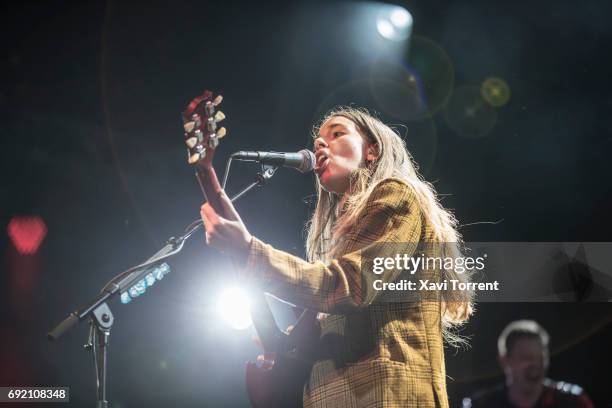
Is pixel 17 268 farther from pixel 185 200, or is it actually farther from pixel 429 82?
pixel 429 82

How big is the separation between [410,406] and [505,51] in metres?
4.43

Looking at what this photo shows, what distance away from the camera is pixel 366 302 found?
5.73 ft

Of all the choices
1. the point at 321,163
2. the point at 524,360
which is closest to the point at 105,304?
the point at 321,163

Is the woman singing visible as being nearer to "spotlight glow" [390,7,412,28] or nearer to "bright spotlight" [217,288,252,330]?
"bright spotlight" [217,288,252,330]

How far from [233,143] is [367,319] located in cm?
427

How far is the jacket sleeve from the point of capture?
1674 millimetres

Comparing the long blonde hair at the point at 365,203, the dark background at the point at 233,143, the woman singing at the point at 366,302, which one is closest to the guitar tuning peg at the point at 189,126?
the woman singing at the point at 366,302

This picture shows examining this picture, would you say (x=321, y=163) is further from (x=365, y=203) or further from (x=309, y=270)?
(x=309, y=270)

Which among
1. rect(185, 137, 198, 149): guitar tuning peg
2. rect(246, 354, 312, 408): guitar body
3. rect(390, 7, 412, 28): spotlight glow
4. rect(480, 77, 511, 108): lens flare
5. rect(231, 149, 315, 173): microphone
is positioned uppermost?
rect(390, 7, 412, 28): spotlight glow

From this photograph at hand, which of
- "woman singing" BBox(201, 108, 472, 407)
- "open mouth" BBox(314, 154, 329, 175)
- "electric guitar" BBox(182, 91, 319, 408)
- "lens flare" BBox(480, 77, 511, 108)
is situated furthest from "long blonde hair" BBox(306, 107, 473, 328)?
"lens flare" BBox(480, 77, 511, 108)

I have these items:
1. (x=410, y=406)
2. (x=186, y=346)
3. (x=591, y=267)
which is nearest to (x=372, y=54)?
(x=591, y=267)

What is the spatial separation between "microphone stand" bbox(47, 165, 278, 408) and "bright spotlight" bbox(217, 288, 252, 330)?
72.2 inches

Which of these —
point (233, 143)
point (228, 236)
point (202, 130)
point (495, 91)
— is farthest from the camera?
point (233, 143)

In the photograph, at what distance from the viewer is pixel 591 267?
4.79m
